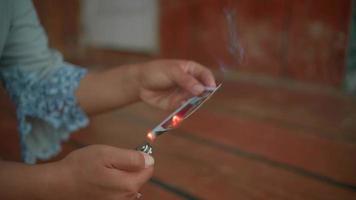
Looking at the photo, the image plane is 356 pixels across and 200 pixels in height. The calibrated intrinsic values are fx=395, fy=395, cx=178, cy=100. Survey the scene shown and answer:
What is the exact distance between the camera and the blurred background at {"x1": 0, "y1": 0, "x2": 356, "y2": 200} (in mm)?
562

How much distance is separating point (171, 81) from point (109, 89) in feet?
0.30

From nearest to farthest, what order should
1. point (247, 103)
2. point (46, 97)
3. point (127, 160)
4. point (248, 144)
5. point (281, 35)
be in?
point (127, 160) < point (46, 97) < point (248, 144) < point (247, 103) < point (281, 35)

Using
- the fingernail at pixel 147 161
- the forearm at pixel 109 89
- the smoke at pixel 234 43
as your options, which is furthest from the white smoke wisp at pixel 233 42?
the fingernail at pixel 147 161

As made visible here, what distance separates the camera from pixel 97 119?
0.89 m

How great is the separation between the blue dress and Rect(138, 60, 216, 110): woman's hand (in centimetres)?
10

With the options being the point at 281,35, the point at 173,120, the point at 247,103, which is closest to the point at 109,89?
the point at 173,120

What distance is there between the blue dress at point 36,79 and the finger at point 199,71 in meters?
0.15

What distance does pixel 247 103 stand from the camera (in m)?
1.01

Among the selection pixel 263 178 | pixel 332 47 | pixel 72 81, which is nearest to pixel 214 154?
pixel 263 178

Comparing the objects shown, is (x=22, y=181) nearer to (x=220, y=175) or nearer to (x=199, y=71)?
(x=199, y=71)

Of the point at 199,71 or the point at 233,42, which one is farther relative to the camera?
the point at 233,42

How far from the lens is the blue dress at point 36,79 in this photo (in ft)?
1.63

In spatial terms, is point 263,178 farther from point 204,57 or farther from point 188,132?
point 204,57

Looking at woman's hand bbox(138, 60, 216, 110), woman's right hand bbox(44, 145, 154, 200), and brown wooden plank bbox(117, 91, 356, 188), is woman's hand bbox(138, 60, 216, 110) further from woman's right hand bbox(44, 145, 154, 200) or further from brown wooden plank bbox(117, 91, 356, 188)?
brown wooden plank bbox(117, 91, 356, 188)
